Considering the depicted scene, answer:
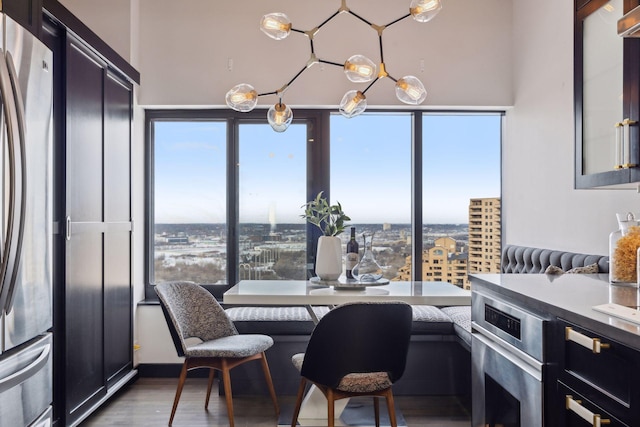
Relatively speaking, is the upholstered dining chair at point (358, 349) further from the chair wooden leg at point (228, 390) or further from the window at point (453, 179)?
the window at point (453, 179)

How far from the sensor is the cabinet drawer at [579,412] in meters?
1.34

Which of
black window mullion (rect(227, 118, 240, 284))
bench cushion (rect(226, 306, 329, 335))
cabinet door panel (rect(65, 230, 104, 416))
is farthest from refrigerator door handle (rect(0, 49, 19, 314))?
black window mullion (rect(227, 118, 240, 284))

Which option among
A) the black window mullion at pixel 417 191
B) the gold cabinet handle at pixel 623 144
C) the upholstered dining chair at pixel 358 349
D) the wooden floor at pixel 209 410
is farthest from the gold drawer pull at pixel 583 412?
the black window mullion at pixel 417 191

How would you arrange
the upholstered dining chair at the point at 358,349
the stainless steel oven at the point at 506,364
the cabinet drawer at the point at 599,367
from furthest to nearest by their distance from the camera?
the upholstered dining chair at the point at 358,349 < the stainless steel oven at the point at 506,364 < the cabinet drawer at the point at 599,367

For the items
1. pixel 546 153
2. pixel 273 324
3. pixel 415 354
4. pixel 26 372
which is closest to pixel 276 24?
pixel 26 372

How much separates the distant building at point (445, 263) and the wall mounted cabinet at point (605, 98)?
1.88 metres

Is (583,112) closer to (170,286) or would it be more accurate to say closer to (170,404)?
(170,286)

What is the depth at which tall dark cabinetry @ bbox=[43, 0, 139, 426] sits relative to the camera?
8.71 feet

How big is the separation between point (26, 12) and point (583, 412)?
2.15 metres

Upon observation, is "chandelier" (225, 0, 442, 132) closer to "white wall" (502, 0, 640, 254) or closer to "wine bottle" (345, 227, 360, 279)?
"wine bottle" (345, 227, 360, 279)

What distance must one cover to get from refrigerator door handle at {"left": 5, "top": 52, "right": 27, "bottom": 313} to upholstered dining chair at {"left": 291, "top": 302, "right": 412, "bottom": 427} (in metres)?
1.19

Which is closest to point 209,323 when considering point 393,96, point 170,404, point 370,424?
point 170,404

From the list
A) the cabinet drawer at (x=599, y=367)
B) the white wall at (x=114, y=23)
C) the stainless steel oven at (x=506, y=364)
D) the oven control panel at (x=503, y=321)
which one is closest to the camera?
the cabinet drawer at (x=599, y=367)

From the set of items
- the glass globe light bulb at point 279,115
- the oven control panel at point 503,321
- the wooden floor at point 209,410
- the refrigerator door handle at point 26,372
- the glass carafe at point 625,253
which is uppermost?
the glass globe light bulb at point 279,115
